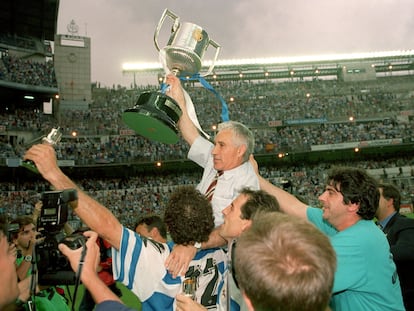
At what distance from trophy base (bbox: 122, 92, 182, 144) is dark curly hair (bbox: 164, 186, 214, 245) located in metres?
0.51

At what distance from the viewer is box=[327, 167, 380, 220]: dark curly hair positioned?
2.78 metres

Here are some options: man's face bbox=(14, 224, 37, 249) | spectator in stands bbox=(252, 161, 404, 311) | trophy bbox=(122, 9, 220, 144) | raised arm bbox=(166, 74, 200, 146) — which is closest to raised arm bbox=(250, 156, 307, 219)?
raised arm bbox=(166, 74, 200, 146)

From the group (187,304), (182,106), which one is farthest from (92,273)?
(182,106)

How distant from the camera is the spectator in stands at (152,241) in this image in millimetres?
2189

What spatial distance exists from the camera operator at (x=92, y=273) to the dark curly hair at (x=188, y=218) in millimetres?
871

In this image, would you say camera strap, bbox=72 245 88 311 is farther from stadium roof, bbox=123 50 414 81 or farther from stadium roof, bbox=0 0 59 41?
stadium roof, bbox=123 50 414 81

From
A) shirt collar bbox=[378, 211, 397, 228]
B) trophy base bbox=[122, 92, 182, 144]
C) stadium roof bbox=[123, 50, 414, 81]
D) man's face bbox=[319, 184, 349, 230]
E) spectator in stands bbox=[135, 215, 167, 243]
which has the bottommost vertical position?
spectator in stands bbox=[135, 215, 167, 243]

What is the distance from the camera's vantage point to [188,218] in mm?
2551

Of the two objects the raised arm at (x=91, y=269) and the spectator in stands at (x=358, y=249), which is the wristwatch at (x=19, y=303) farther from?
the spectator in stands at (x=358, y=249)

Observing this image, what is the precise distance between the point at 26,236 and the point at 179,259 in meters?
3.77

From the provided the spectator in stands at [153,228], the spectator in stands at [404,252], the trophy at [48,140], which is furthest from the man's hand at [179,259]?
the spectator in stands at [153,228]

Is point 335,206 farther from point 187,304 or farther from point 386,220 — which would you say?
point 386,220

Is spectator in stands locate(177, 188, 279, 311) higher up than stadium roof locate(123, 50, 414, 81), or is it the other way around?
stadium roof locate(123, 50, 414, 81)

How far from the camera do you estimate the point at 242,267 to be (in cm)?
136
